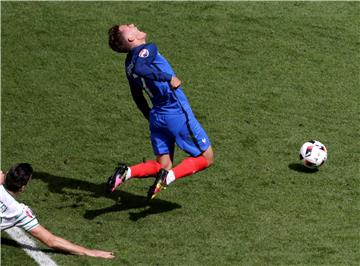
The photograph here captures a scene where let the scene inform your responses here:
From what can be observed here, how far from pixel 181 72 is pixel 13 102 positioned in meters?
2.65

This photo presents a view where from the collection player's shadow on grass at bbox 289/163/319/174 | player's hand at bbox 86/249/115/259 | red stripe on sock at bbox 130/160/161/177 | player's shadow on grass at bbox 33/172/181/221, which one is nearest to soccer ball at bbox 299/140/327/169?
player's shadow on grass at bbox 289/163/319/174

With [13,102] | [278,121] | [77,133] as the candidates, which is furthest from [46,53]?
[278,121]

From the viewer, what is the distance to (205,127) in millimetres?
12125

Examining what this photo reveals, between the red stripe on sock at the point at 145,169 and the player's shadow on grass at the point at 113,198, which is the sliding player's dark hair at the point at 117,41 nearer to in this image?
the red stripe on sock at the point at 145,169

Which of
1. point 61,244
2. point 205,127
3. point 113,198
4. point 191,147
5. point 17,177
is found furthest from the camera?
point 205,127

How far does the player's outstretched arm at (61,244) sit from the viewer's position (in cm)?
880

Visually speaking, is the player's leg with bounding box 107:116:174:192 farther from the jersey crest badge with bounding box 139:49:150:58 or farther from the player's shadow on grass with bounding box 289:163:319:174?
the player's shadow on grass with bounding box 289:163:319:174

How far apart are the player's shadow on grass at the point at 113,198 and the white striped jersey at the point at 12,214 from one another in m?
1.27

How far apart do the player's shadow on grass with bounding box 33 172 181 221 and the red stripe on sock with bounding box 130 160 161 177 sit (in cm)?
52

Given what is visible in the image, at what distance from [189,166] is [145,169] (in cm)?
50

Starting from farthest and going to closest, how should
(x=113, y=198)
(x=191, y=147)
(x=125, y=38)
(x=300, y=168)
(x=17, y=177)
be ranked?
1. (x=300, y=168)
2. (x=113, y=198)
3. (x=191, y=147)
4. (x=125, y=38)
5. (x=17, y=177)

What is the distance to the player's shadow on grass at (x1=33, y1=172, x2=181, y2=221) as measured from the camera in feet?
32.9

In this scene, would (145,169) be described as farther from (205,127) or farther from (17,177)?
(205,127)

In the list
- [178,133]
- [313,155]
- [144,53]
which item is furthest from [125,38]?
[313,155]
